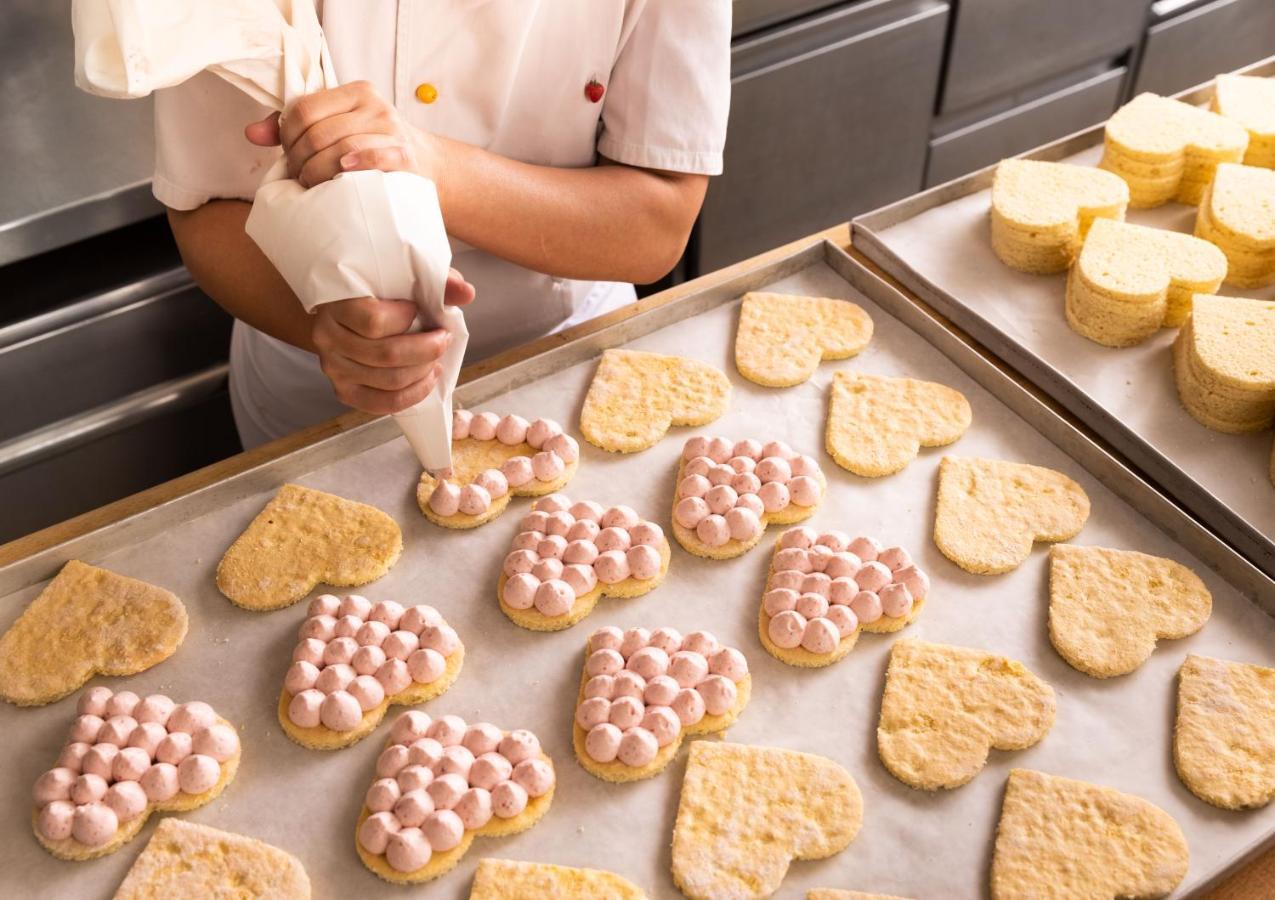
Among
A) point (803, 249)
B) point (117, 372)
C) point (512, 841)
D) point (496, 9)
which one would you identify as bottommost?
point (117, 372)

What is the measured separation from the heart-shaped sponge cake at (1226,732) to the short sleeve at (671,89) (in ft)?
2.57

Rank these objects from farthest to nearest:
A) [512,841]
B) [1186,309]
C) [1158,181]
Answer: [1158,181] < [1186,309] < [512,841]

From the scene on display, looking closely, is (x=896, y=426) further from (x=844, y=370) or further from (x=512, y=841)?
(x=512, y=841)

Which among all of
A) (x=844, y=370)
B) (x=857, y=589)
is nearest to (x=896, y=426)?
(x=844, y=370)

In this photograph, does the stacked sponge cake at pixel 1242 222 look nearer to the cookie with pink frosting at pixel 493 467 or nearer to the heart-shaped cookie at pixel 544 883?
the cookie with pink frosting at pixel 493 467

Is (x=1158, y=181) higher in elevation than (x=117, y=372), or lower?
higher

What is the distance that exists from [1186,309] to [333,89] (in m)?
1.11

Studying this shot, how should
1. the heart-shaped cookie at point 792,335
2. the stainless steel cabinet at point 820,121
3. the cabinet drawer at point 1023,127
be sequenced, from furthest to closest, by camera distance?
the cabinet drawer at point 1023,127 → the stainless steel cabinet at point 820,121 → the heart-shaped cookie at point 792,335

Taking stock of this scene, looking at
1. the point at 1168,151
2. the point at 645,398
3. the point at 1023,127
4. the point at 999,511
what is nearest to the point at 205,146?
the point at 645,398

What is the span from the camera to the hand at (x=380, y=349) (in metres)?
1.02

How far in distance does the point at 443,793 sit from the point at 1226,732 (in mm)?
723

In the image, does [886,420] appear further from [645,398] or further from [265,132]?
[265,132]

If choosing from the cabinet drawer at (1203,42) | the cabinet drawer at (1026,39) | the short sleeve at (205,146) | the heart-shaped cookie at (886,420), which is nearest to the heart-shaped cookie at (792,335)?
the heart-shaped cookie at (886,420)

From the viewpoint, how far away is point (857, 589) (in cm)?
119
